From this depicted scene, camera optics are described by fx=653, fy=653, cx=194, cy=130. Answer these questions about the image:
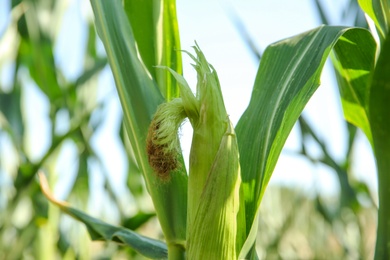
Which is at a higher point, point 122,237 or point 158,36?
point 158,36

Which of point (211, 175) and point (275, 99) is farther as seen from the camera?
point (275, 99)

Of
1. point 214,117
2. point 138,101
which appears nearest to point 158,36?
point 138,101

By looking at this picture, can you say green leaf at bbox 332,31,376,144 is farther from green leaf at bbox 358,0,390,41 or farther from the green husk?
the green husk

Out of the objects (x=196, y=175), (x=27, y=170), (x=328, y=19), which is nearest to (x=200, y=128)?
(x=196, y=175)

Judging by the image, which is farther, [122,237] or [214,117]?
[122,237]

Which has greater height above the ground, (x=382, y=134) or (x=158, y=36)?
(x=158, y=36)

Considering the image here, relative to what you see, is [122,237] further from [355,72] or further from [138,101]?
[355,72]

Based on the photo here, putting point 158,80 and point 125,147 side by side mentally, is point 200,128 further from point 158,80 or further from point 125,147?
point 125,147

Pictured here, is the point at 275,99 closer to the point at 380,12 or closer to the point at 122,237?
the point at 380,12
